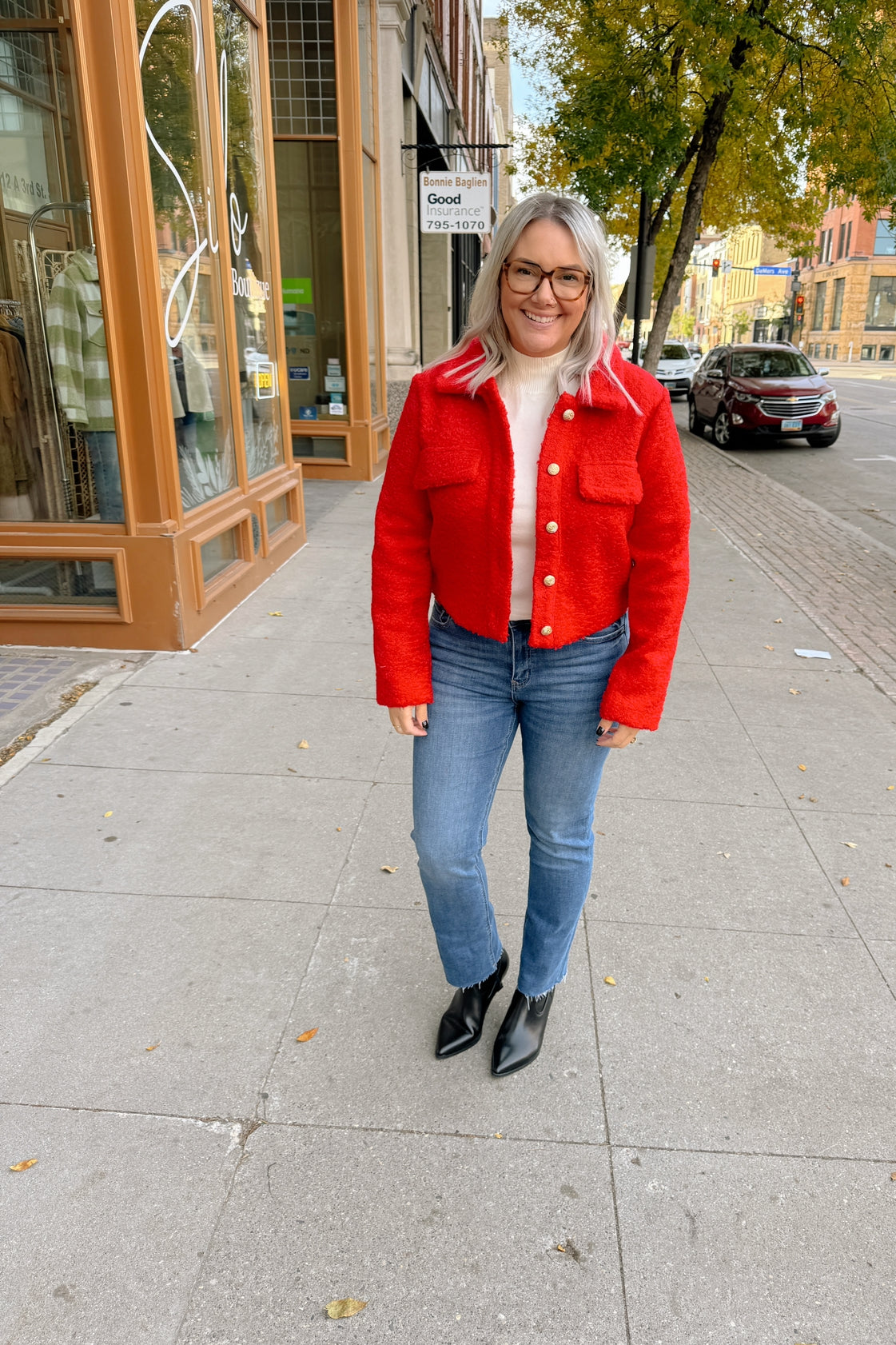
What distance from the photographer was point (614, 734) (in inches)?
90.0

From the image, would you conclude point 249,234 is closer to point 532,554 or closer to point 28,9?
point 28,9

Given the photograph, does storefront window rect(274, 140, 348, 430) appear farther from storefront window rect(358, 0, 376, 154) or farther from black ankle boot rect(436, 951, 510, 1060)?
black ankle boot rect(436, 951, 510, 1060)

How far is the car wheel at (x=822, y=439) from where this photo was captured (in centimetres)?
1750

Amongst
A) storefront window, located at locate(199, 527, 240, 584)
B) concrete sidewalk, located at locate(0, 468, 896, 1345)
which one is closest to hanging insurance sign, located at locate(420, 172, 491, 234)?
storefront window, located at locate(199, 527, 240, 584)

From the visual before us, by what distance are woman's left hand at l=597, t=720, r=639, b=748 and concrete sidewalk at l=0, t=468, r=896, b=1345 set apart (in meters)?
0.93

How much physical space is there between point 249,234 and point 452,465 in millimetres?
6004

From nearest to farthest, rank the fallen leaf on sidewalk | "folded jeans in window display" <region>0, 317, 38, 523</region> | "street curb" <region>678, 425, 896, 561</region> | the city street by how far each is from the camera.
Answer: the fallen leaf on sidewalk → "folded jeans in window display" <region>0, 317, 38, 523</region> → "street curb" <region>678, 425, 896, 561</region> → the city street

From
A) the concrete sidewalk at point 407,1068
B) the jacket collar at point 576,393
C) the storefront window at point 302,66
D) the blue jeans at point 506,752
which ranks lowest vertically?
the concrete sidewalk at point 407,1068

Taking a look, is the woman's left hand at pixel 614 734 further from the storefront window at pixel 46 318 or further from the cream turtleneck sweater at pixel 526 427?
the storefront window at pixel 46 318

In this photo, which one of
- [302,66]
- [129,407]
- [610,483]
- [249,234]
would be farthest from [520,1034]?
[302,66]

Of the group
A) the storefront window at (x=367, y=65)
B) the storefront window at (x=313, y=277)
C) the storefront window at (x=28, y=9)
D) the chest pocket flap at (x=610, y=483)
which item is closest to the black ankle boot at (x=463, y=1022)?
the chest pocket flap at (x=610, y=483)

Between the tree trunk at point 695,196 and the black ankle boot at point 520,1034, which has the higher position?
the tree trunk at point 695,196

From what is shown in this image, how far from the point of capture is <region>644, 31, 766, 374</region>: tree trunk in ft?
46.2

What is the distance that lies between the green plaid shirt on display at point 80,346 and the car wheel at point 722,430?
14151mm
